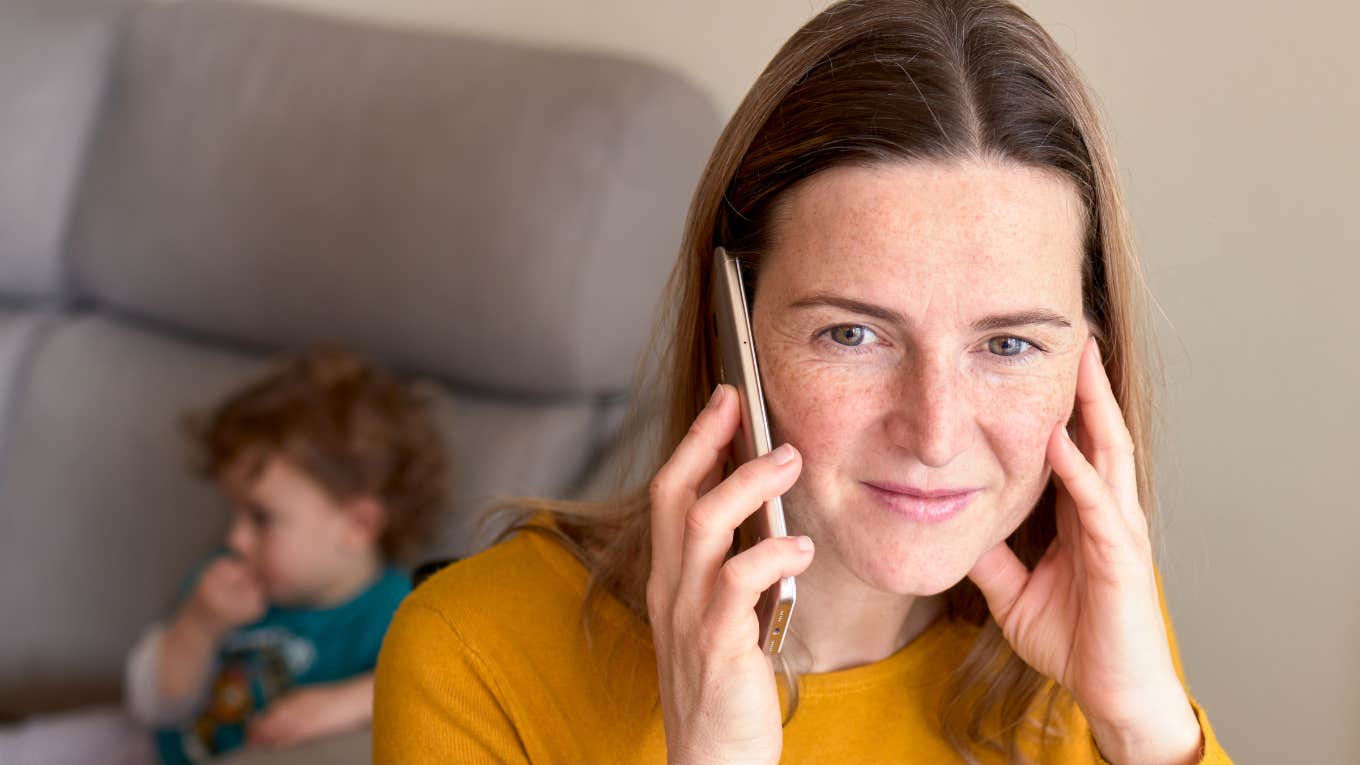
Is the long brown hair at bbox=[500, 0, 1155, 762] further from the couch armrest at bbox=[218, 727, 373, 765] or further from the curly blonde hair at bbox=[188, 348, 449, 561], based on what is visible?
the curly blonde hair at bbox=[188, 348, 449, 561]

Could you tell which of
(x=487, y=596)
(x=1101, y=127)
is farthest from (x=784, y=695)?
(x=1101, y=127)

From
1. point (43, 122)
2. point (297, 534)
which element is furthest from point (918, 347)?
point (43, 122)

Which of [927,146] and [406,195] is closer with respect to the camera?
[927,146]

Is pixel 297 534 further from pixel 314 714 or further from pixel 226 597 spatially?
pixel 314 714

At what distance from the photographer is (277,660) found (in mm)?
1942

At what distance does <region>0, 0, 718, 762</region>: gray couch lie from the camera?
184 cm

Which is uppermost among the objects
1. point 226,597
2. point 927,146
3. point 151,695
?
point 927,146

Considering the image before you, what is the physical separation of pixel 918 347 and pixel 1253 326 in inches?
28.9

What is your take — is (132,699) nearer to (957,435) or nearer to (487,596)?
(487,596)

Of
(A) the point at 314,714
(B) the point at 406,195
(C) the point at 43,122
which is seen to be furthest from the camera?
(C) the point at 43,122

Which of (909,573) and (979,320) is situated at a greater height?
(979,320)

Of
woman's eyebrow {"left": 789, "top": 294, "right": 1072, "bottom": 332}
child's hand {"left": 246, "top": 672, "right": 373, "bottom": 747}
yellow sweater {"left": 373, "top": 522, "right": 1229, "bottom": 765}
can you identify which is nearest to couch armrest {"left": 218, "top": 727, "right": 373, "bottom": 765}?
child's hand {"left": 246, "top": 672, "right": 373, "bottom": 747}

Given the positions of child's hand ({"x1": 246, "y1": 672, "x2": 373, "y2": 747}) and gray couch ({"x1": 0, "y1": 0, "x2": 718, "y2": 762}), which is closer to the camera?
child's hand ({"x1": 246, "y1": 672, "x2": 373, "y2": 747})

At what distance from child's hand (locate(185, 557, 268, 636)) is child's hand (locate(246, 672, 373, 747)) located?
181 millimetres
